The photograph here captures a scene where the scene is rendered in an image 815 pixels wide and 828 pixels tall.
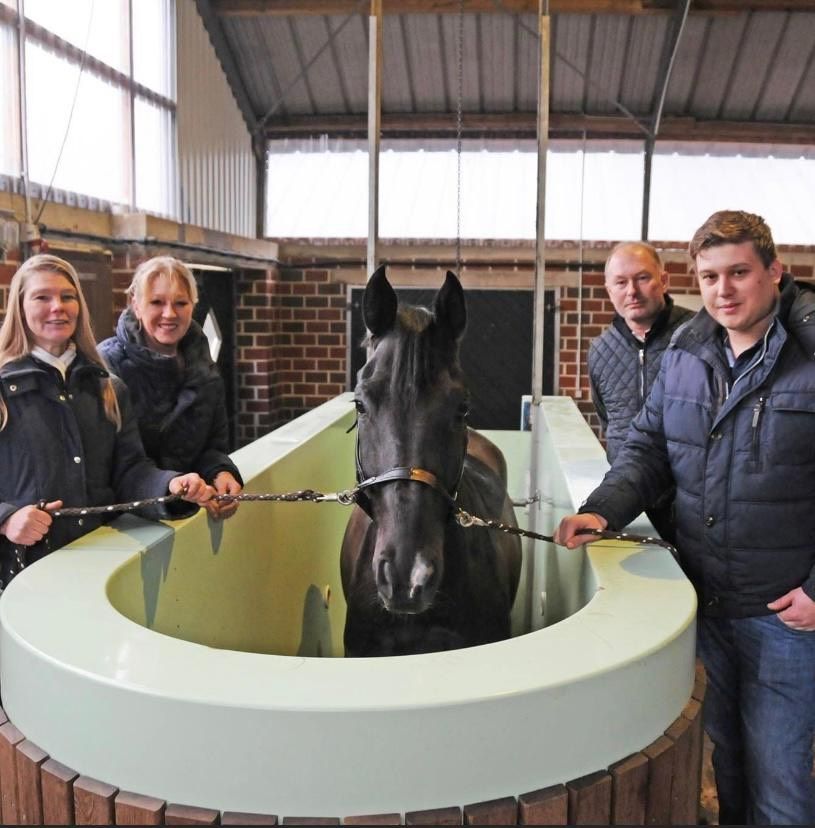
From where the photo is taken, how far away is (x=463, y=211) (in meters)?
8.80

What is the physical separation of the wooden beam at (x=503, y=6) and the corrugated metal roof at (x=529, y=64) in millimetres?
139

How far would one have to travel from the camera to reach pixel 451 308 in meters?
1.82

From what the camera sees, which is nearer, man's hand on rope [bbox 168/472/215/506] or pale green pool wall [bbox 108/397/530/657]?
pale green pool wall [bbox 108/397/530/657]

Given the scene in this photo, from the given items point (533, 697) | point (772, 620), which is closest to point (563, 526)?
point (772, 620)

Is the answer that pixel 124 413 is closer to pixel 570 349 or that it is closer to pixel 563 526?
pixel 563 526

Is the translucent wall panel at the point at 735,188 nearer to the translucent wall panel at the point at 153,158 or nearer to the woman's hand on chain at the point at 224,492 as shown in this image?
the translucent wall panel at the point at 153,158

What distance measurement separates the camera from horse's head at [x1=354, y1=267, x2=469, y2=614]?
1519 mm

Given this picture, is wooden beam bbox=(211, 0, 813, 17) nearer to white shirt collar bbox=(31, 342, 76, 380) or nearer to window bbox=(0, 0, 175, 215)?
window bbox=(0, 0, 175, 215)

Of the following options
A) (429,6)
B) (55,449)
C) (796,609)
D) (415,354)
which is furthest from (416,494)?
(429,6)

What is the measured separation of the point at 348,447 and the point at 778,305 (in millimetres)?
2671

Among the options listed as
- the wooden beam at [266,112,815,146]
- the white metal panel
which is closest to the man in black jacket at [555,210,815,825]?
the white metal panel

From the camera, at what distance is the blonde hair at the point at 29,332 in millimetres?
1957

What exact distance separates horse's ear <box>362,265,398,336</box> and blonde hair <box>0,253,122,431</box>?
72 centimetres

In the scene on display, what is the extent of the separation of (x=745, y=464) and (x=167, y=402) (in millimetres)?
1588
